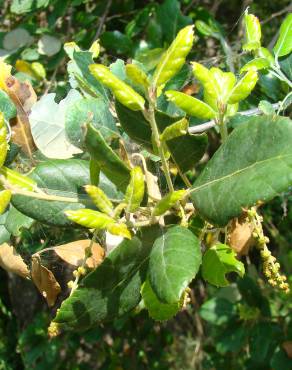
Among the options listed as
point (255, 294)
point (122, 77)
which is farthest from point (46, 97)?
point (255, 294)

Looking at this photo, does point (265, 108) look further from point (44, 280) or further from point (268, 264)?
point (44, 280)

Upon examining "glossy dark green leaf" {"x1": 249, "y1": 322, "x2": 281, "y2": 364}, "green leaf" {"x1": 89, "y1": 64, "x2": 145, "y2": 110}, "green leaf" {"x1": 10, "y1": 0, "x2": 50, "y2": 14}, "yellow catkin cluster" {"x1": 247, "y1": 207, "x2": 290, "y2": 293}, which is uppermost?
"green leaf" {"x1": 89, "y1": 64, "x2": 145, "y2": 110}

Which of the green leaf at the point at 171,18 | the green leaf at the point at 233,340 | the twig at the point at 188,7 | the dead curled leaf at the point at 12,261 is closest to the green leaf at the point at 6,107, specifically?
the dead curled leaf at the point at 12,261

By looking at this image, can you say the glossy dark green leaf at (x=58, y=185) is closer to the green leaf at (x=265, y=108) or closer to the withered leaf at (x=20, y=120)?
the withered leaf at (x=20, y=120)

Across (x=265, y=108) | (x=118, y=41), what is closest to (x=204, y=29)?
(x=118, y=41)

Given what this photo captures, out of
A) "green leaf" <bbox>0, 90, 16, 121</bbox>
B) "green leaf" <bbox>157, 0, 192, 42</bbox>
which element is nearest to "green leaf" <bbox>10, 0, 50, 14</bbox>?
"green leaf" <bbox>157, 0, 192, 42</bbox>

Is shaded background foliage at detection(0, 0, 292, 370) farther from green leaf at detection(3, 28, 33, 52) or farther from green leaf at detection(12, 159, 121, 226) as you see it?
green leaf at detection(12, 159, 121, 226)
